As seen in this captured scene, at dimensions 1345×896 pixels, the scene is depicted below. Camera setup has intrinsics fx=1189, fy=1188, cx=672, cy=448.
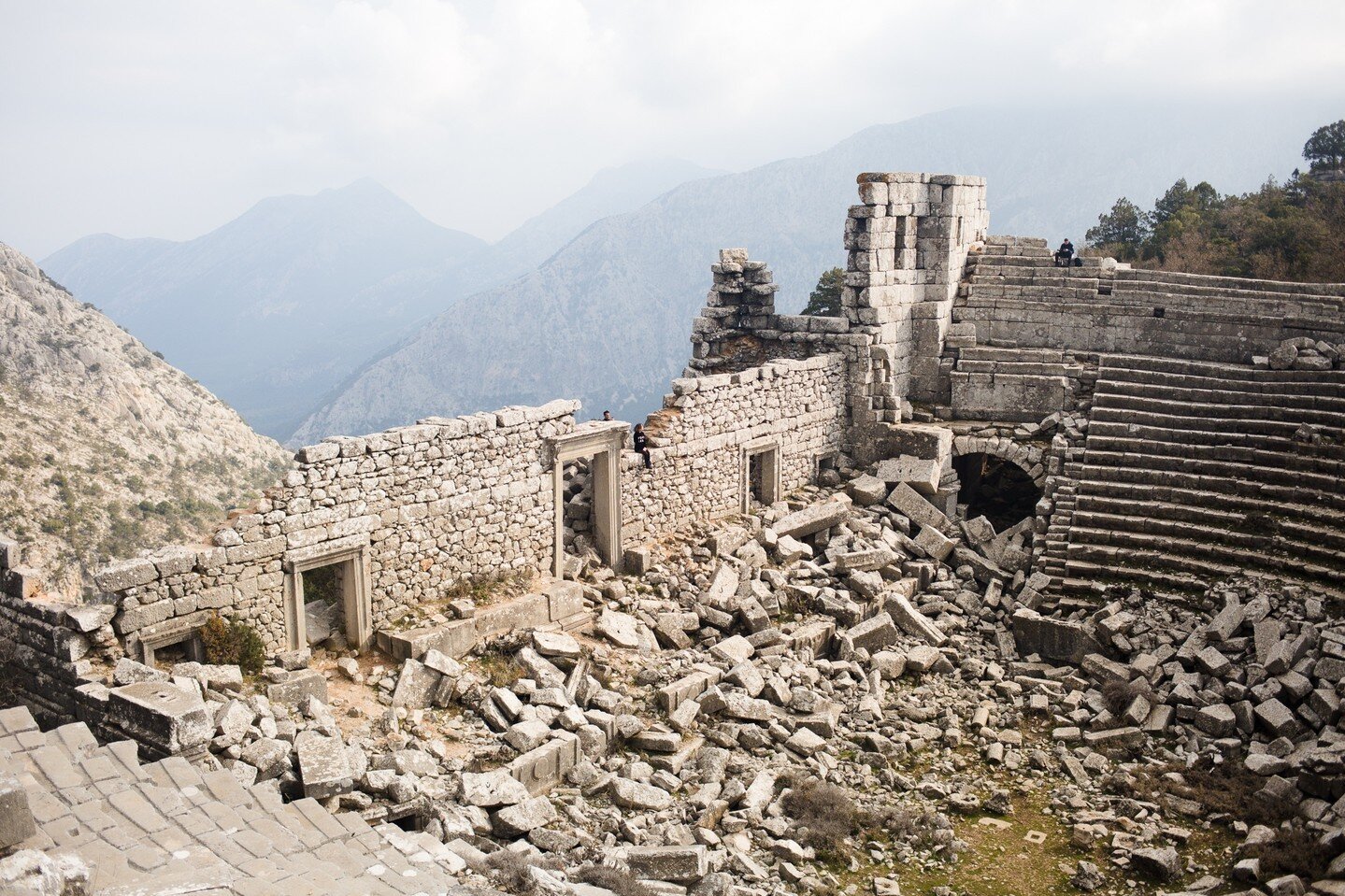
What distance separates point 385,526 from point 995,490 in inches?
453

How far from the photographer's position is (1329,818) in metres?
11.5

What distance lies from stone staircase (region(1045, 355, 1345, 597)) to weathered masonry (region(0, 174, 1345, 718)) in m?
0.04

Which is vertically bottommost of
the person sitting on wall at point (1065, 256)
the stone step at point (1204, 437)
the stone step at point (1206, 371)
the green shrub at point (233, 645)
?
the green shrub at point (233, 645)

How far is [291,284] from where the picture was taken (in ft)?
435

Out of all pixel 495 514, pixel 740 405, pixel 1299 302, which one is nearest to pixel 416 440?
pixel 495 514

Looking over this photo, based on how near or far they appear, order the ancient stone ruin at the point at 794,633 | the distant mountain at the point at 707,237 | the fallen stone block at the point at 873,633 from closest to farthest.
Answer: the ancient stone ruin at the point at 794,633 → the fallen stone block at the point at 873,633 → the distant mountain at the point at 707,237

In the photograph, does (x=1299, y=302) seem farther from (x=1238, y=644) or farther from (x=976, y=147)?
(x=976, y=147)

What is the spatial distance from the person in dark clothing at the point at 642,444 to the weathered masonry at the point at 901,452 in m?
→ 0.19

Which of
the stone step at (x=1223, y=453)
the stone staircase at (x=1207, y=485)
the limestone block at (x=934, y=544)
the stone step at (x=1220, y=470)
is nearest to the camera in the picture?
the stone staircase at (x=1207, y=485)

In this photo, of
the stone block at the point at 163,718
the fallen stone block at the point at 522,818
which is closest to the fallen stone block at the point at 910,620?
the fallen stone block at the point at 522,818

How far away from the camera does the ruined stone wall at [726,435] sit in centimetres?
1806

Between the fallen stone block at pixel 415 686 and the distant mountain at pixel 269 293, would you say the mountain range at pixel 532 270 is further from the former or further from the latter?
the fallen stone block at pixel 415 686

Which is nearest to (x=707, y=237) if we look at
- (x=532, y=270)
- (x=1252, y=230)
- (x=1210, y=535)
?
(x=532, y=270)

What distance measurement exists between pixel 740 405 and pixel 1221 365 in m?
7.94
